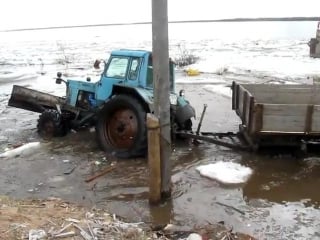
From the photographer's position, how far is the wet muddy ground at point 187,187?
6.26 meters

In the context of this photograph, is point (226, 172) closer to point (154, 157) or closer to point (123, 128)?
point (154, 157)

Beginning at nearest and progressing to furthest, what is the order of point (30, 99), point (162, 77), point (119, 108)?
point (162, 77)
point (119, 108)
point (30, 99)

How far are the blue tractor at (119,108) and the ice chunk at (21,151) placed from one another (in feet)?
2.78

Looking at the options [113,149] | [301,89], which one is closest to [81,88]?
[113,149]

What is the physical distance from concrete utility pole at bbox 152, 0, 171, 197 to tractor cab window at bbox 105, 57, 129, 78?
9.93 feet

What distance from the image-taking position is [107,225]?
5.36m

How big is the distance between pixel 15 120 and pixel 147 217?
7607 mm

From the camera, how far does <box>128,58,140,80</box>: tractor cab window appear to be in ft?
30.2

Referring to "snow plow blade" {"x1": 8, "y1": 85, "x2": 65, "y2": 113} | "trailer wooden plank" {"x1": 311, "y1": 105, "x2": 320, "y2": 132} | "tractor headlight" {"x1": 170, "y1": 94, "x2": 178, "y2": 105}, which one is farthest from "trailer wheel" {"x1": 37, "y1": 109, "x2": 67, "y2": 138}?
"trailer wooden plank" {"x1": 311, "y1": 105, "x2": 320, "y2": 132}

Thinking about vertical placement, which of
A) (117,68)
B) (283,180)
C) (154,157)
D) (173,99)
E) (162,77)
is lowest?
(283,180)

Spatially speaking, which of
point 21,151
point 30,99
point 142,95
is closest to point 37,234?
point 142,95

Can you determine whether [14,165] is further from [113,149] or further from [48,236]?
[48,236]

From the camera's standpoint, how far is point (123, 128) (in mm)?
9203

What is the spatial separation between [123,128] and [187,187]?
2299 millimetres
